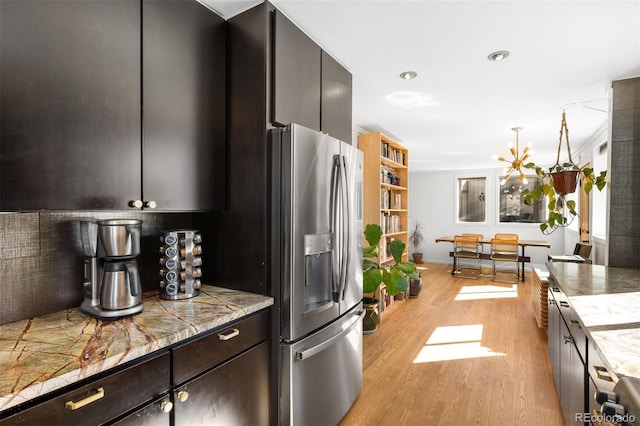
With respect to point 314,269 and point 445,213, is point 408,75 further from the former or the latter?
point 445,213

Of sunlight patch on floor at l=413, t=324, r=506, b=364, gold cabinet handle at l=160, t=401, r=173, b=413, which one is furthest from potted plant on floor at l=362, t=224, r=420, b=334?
gold cabinet handle at l=160, t=401, r=173, b=413

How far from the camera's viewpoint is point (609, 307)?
4.96 ft

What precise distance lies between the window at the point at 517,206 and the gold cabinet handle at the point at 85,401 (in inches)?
329

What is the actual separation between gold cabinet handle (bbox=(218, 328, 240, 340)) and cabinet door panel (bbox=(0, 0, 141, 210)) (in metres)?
0.68

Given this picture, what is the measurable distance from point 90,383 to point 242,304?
65 cm

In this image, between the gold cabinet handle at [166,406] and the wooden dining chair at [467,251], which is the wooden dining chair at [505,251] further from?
the gold cabinet handle at [166,406]

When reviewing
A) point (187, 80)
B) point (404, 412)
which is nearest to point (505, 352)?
point (404, 412)

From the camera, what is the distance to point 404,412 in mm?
2154

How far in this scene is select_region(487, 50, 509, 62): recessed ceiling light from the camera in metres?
2.13

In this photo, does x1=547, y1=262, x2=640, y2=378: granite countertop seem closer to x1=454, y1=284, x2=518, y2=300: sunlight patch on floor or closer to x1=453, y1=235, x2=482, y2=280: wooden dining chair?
x1=454, y1=284, x2=518, y2=300: sunlight patch on floor

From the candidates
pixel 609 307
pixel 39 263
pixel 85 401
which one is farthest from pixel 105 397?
pixel 609 307

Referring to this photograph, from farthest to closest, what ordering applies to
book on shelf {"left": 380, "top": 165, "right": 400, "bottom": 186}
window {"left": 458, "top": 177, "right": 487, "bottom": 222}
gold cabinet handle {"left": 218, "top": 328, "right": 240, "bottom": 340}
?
window {"left": 458, "top": 177, "right": 487, "bottom": 222} → book on shelf {"left": 380, "top": 165, "right": 400, "bottom": 186} → gold cabinet handle {"left": 218, "top": 328, "right": 240, "bottom": 340}

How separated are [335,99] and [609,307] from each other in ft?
6.35

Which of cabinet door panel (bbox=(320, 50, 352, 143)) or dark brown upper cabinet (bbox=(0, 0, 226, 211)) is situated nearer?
dark brown upper cabinet (bbox=(0, 0, 226, 211))
